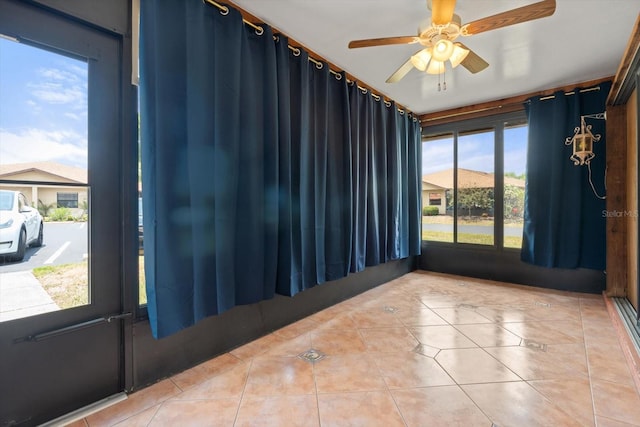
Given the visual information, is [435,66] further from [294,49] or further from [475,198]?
[475,198]

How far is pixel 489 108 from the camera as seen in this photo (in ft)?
12.7

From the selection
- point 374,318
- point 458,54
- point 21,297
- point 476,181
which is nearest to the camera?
point 21,297

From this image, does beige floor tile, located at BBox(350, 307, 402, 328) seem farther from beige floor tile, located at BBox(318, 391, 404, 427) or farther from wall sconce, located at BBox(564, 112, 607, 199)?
wall sconce, located at BBox(564, 112, 607, 199)

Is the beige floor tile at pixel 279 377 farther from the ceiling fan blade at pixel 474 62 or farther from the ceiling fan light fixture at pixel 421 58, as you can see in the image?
the ceiling fan blade at pixel 474 62

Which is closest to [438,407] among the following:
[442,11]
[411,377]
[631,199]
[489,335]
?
[411,377]

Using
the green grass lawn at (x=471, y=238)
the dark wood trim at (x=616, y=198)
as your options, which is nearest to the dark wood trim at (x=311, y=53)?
the green grass lawn at (x=471, y=238)

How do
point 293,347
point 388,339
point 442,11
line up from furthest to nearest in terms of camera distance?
point 388,339 < point 293,347 < point 442,11

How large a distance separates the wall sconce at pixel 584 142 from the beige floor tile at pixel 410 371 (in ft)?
9.90

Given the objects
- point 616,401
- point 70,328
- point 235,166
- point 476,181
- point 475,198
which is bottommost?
point 616,401

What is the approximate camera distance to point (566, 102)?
3.32m

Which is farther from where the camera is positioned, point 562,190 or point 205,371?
point 562,190

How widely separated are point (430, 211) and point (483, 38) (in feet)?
8.86

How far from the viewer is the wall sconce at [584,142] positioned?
3.16 meters

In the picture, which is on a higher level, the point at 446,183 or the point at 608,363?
the point at 446,183
